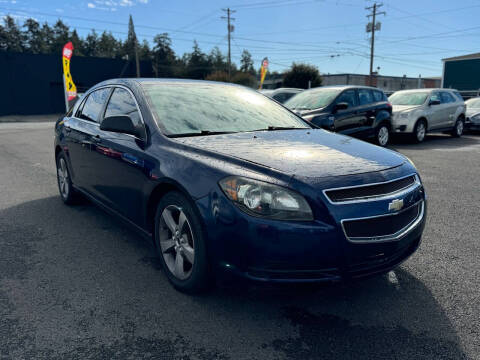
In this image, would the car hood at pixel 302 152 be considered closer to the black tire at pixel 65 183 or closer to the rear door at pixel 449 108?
the black tire at pixel 65 183

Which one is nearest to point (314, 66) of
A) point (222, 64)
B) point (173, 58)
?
point (222, 64)

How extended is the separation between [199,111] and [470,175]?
568 cm

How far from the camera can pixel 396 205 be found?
246 cm

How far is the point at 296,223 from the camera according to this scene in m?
2.23

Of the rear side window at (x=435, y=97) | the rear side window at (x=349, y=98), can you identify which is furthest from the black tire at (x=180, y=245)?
the rear side window at (x=435, y=97)

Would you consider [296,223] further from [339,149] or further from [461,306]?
[461,306]

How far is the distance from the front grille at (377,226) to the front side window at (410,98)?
10871 mm

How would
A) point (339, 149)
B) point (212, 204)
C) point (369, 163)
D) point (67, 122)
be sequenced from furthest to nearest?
point (67, 122), point (339, 149), point (369, 163), point (212, 204)

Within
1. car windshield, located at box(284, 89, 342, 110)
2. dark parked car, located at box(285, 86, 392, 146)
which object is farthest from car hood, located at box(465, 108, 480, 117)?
car windshield, located at box(284, 89, 342, 110)

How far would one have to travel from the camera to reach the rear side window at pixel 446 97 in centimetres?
1280

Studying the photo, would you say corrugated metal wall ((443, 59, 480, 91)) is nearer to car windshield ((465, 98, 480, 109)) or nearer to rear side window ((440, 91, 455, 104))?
car windshield ((465, 98, 480, 109))

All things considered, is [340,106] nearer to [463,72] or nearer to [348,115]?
[348,115]

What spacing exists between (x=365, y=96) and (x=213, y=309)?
29.8 feet

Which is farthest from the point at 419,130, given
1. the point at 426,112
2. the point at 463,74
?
the point at 463,74
